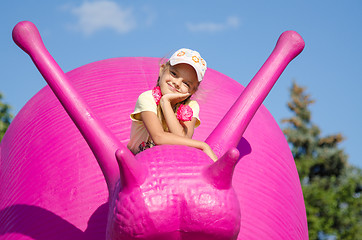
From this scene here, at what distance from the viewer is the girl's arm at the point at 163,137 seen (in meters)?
2.38

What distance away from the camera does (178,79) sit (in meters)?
2.63

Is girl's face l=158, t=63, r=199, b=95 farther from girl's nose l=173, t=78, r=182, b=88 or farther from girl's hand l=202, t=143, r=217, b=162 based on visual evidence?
girl's hand l=202, t=143, r=217, b=162

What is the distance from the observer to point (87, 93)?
11.8 feet

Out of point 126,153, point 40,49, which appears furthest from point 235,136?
point 40,49

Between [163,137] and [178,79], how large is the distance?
340 mm

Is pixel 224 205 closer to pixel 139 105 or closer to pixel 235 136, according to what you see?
pixel 235 136

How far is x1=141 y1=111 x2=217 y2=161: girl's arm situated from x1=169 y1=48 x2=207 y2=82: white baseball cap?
0.29 m

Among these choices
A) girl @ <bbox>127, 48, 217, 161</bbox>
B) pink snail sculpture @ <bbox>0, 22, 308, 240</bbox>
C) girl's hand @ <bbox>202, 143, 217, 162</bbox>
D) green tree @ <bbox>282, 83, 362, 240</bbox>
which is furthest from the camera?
green tree @ <bbox>282, 83, 362, 240</bbox>

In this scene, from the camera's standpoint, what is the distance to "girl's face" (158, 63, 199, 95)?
262 centimetres

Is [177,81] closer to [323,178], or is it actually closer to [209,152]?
[209,152]

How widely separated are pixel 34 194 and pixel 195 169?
1406 millimetres

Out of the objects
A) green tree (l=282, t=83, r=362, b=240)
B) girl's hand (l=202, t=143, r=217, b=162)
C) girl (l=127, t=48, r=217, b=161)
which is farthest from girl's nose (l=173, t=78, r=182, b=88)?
green tree (l=282, t=83, r=362, b=240)

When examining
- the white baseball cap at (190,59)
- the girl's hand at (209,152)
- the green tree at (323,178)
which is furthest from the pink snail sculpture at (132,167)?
the green tree at (323,178)

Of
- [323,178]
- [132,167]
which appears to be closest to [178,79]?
[132,167]
